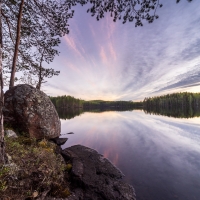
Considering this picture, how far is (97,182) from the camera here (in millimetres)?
5172

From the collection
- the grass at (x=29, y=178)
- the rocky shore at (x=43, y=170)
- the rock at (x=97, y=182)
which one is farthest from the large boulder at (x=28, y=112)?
the grass at (x=29, y=178)

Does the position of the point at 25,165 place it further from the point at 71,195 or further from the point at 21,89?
the point at 21,89

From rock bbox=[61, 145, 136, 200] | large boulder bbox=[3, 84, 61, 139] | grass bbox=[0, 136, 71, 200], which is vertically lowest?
rock bbox=[61, 145, 136, 200]

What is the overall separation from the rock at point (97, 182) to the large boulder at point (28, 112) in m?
3.16

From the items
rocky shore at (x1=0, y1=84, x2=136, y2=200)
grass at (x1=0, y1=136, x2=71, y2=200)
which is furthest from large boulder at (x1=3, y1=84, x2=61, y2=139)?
grass at (x1=0, y1=136, x2=71, y2=200)

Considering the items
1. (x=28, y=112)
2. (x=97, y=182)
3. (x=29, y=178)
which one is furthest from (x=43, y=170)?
(x=28, y=112)

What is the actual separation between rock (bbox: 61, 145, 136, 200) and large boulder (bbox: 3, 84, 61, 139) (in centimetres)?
316

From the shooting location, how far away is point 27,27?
1136 cm

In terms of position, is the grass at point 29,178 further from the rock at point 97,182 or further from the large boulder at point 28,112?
the large boulder at point 28,112

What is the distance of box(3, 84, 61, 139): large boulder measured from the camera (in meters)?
8.47

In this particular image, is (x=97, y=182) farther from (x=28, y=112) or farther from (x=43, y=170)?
(x=28, y=112)

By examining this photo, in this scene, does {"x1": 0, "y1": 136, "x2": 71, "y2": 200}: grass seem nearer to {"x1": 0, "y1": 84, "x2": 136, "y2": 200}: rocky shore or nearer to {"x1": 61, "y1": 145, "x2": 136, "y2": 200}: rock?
{"x1": 0, "y1": 84, "x2": 136, "y2": 200}: rocky shore

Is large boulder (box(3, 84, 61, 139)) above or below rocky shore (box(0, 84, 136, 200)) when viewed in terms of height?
above

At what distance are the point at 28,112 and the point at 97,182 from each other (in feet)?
20.5
